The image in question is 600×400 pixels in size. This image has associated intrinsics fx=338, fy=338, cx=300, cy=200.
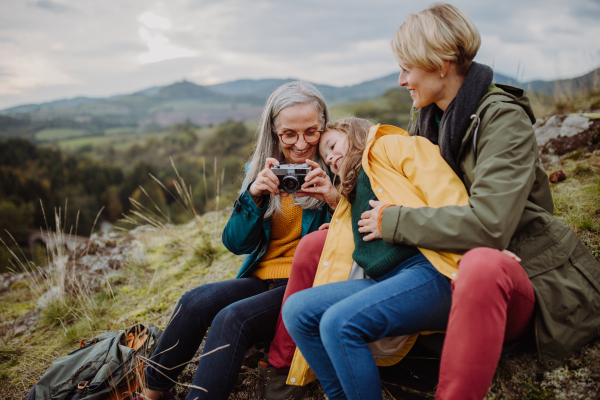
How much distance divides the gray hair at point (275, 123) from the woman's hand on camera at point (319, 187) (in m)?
0.21

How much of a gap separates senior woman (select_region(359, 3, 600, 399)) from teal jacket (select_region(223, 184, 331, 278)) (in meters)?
0.71

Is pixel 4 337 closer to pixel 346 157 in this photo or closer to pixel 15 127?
pixel 346 157

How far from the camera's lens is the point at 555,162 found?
3564mm

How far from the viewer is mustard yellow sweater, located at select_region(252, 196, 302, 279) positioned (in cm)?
246

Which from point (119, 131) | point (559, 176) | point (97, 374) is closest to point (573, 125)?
point (559, 176)

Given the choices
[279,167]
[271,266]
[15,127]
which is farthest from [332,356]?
[15,127]

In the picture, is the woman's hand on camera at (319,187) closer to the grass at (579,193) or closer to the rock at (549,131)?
the grass at (579,193)

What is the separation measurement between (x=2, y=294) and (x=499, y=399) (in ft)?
22.6

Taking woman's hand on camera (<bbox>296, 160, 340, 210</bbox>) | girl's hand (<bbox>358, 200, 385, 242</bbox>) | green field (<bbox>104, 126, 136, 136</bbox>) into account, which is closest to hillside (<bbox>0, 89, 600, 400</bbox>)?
girl's hand (<bbox>358, 200, 385, 242</bbox>)

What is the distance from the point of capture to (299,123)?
232 cm

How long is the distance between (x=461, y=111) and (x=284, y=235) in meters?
1.41

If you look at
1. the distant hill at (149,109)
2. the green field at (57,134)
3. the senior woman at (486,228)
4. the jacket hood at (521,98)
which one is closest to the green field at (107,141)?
the green field at (57,134)

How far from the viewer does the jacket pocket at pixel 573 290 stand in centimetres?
146

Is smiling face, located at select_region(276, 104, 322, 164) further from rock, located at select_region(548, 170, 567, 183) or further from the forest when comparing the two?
the forest
